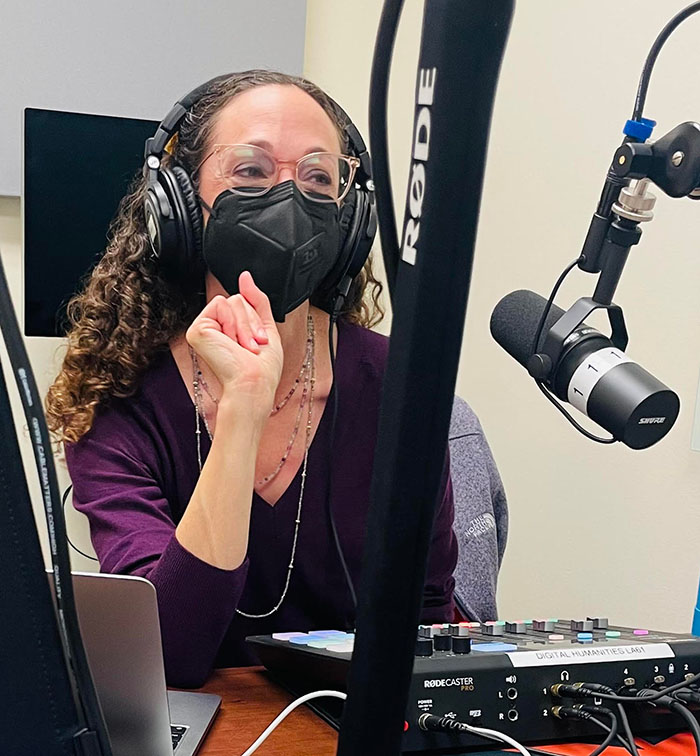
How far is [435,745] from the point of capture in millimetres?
723

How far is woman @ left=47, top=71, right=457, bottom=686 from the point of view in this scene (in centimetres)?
103

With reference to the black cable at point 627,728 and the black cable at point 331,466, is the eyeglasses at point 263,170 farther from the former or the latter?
the black cable at point 627,728

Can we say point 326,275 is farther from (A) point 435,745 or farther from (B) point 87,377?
(A) point 435,745

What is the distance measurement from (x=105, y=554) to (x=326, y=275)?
0.41m

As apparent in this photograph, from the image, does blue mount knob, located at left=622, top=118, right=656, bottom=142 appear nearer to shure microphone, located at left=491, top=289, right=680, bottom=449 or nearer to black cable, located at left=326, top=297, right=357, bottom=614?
shure microphone, located at left=491, top=289, right=680, bottom=449

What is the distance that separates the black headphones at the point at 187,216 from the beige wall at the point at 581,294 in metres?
0.39

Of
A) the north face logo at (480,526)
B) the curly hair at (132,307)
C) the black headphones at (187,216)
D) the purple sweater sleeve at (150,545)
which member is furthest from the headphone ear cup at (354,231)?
the north face logo at (480,526)

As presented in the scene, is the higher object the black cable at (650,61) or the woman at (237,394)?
the black cable at (650,61)

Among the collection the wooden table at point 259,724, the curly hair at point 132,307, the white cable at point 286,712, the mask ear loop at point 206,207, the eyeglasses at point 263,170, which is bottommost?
the wooden table at point 259,724

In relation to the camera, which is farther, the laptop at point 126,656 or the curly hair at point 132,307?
the curly hair at point 132,307

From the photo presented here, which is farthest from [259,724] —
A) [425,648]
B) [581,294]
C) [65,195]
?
[65,195]

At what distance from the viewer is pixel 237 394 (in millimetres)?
1030

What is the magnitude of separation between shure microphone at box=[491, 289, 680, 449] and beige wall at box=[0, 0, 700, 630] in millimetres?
1085

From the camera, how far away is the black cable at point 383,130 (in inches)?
11.1
